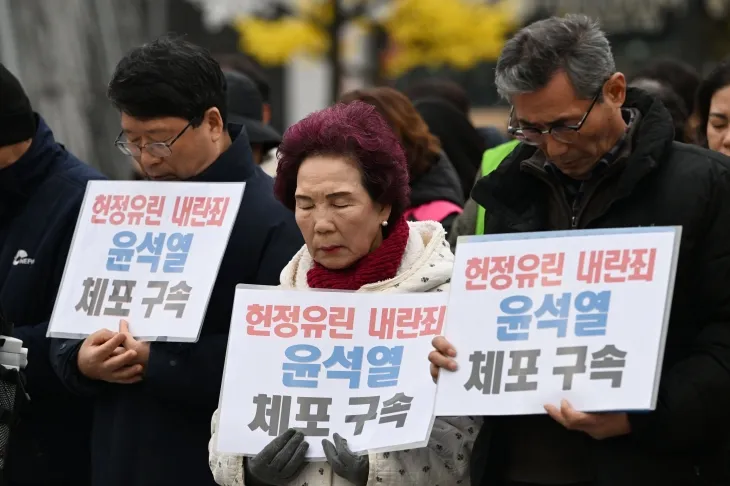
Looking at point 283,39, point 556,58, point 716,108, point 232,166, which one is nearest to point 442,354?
point 556,58

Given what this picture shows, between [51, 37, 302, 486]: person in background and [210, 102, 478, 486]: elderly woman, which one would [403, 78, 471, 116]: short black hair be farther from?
[210, 102, 478, 486]: elderly woman

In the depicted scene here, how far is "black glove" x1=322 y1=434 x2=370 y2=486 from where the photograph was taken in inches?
144

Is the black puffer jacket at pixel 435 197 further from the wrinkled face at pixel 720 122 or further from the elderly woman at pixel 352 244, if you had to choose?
the elderly woman at pixel 352 244

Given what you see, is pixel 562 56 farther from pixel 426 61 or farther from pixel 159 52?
pixel 426 61

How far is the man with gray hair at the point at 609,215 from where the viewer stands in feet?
11.2

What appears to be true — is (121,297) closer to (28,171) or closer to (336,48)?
(28,171)

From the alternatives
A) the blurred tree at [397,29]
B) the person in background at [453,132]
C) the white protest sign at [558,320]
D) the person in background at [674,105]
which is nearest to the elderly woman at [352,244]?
the white protest sign at [558,320]

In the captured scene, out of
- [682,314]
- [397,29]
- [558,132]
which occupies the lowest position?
[397,29]

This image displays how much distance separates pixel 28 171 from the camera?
16.5 ft

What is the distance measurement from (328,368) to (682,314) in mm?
983

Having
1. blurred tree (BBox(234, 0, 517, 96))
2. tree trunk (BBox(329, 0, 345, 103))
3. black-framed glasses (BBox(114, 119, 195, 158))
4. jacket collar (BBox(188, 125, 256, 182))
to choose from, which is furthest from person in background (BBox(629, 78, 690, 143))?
blurred tree (BBox(234, 0, 517, 96))

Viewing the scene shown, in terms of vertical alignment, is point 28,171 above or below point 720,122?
below

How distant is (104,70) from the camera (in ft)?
55.4

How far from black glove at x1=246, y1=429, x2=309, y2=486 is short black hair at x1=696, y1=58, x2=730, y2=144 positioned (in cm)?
232
